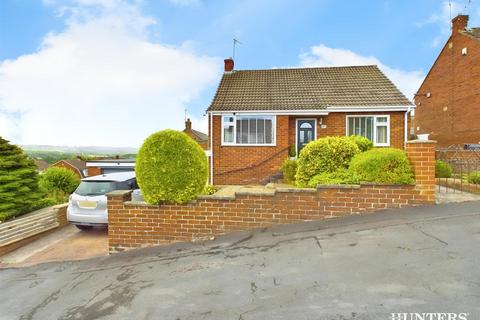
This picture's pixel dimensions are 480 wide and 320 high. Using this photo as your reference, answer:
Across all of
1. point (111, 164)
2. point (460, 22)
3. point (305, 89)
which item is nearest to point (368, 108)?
point (305, 89)

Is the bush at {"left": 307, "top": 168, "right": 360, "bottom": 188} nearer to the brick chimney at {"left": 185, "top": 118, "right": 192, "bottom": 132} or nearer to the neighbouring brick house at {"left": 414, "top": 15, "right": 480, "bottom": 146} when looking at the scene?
the neighbouring brick house at {"left": 414, "top": 15, "right": 480, "bottom": 146}

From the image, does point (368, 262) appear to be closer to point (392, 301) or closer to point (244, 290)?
point (392, 301)

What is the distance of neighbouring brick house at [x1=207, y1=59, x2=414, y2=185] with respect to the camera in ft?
39.0

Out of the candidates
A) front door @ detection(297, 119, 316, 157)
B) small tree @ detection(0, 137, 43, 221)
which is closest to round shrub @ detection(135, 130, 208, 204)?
small tree @ detection(0, 137, 43, 221)

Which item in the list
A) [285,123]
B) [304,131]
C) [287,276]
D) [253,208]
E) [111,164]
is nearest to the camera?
[287,276]

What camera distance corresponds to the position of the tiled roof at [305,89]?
1216 centimetres

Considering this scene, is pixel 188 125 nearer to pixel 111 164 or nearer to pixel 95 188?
pixel 111 164

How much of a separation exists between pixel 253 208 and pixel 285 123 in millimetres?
7387

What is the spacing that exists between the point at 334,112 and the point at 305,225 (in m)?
8.35

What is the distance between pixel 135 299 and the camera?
A: 342 cm

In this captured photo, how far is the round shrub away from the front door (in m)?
8.01

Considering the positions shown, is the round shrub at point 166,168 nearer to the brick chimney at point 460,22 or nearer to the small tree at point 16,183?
the small tree at point 16,183

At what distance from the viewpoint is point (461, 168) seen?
915 centimetres

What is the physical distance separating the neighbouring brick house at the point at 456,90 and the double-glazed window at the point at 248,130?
1299 cm
